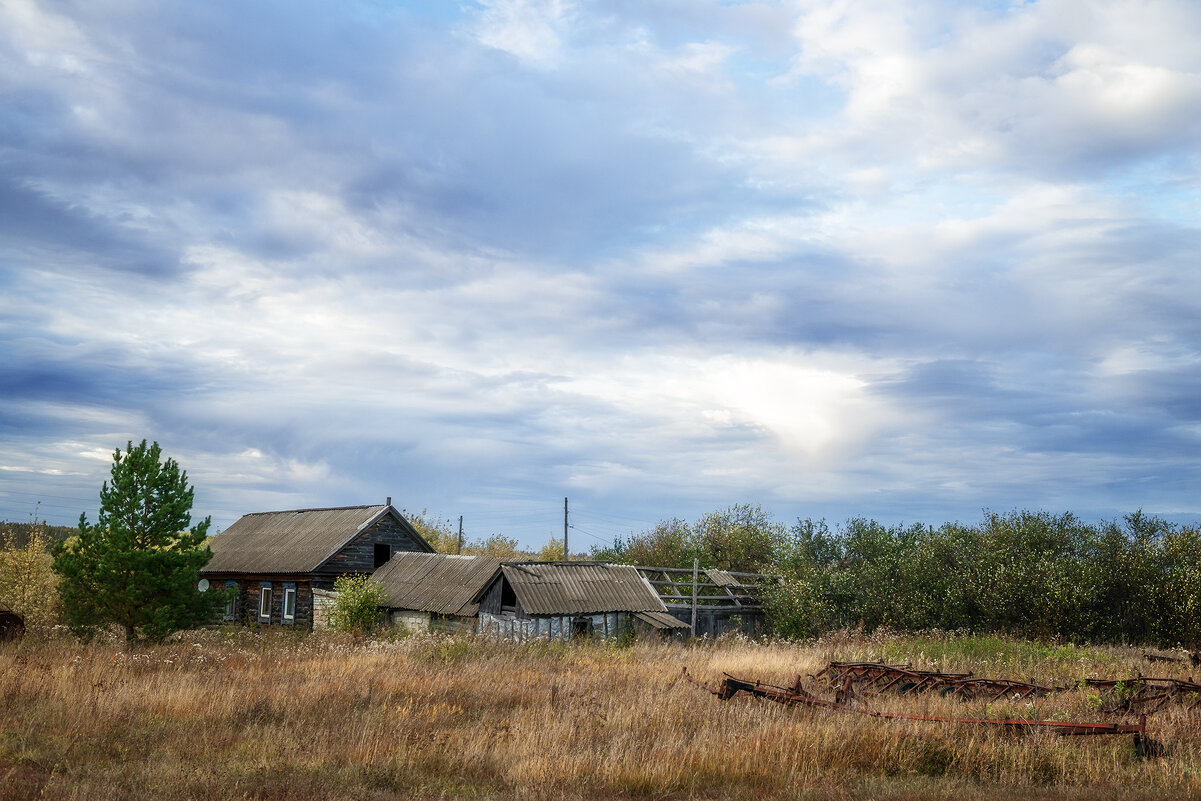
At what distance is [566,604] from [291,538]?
19.5m

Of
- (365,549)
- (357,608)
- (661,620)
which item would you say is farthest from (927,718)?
(365,549)

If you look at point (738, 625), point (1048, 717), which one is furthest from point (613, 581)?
point (1048, 717)

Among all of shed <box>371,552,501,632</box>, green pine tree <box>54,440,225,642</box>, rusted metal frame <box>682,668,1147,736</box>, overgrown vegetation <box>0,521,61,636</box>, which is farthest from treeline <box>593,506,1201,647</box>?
overgrown vegetation <box>0,521,61,636</box>

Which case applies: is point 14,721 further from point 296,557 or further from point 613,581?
point 296,557

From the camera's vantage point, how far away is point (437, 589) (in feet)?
99.3

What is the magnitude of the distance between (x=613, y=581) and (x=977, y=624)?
1339 cm

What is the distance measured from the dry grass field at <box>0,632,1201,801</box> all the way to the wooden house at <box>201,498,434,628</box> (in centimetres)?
1997

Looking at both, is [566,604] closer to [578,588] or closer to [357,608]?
[578,588]

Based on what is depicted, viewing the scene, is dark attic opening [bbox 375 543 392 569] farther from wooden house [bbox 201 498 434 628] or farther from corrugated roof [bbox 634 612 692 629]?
corrugated roof [bbox 634 612 692 629]

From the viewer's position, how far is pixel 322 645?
22.4m

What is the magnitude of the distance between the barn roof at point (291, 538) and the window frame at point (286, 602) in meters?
0.93

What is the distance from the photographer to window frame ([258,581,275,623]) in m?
38.2

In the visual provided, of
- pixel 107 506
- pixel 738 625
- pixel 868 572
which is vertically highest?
pixel 107 506

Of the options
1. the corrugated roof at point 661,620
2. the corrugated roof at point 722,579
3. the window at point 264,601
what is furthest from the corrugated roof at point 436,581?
the corrugated roof at point 722,579
